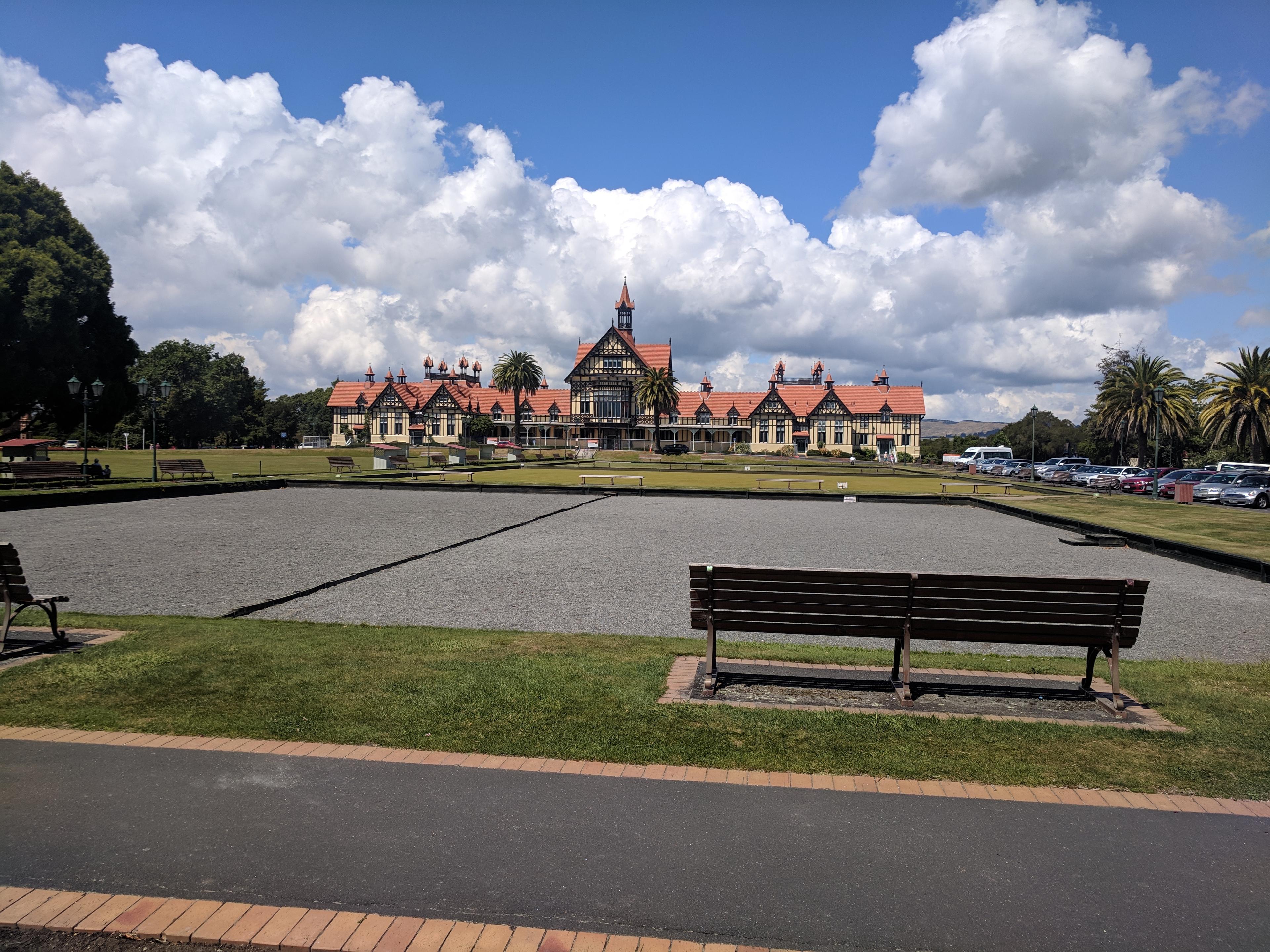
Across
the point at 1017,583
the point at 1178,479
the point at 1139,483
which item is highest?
the point at 1017,583

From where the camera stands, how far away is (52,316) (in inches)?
1687

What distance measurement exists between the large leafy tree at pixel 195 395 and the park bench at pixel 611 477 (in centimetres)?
7145

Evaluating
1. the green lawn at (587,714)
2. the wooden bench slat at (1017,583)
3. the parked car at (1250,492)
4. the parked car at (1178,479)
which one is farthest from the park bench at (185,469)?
the parked car at (1178,479)

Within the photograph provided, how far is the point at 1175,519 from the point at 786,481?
56.8ft

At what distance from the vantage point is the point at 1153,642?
862 cm

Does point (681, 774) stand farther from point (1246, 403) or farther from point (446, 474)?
point (1246, 403)

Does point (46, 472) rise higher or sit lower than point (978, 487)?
higher

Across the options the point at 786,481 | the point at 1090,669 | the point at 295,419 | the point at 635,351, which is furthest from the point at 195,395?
the point at 1090,669

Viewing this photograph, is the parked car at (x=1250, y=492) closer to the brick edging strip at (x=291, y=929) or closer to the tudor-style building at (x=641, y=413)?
the brick edging strip at (x=291, y=929)

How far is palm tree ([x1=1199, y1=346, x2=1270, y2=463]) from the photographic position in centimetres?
5319

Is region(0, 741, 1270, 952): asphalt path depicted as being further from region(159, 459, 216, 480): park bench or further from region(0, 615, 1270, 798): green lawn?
region(159, 459, 216, 480): park bench

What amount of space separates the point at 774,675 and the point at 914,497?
2478 cm

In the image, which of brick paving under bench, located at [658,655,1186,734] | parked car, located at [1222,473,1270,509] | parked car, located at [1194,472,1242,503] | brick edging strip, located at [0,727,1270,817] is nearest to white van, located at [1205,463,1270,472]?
parked car, located at [1194,472,1242,503]

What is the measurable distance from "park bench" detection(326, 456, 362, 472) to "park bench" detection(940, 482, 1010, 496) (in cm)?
2919
